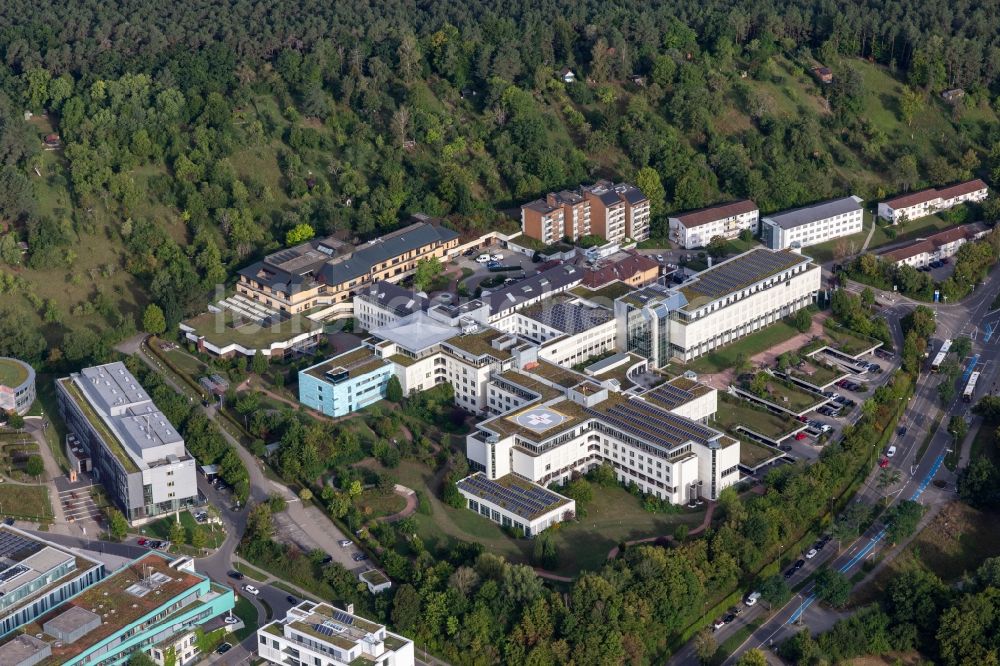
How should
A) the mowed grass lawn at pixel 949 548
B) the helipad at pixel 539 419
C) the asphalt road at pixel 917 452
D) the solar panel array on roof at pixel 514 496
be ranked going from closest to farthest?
the asphalt road at pixel 917 452 → the mowed grass lawn at pixel 949 548 → the solar panel array on roof at pixel 514 496 → the helipad at pixel 539 419

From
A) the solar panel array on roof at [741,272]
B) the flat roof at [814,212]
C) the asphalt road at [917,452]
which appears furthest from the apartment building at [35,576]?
the flat roof at [814,212]

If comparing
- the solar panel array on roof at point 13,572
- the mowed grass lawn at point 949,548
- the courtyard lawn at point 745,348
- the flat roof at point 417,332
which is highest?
the flat roof at point 417,332

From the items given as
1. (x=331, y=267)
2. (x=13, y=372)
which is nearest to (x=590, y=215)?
(x=331, y=267)

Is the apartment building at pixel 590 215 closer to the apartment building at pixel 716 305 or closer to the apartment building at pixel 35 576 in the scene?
the apartment building at pixel 716 305

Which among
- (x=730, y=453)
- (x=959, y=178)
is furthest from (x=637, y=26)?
(x=730, y=453)

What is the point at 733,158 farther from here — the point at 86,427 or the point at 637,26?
the point at 86,427

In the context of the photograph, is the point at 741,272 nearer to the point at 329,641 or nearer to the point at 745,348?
the point at 745,348
